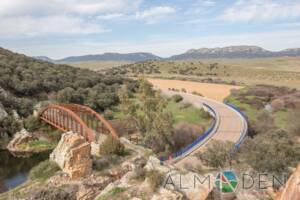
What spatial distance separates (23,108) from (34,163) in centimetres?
1384

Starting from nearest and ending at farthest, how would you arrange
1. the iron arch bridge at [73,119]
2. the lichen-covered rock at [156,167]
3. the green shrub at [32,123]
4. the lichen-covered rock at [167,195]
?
the lichen-covered rock at [167,195]
the lichen-covered rock at [156,167]
the iron arch bridge at [73,119]
the green shrub at [32,123]

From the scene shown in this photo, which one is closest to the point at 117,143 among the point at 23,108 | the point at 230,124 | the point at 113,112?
the point at 230,124

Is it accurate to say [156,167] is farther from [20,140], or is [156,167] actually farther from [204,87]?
[204,87]

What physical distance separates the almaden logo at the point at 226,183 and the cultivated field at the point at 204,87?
4664cm

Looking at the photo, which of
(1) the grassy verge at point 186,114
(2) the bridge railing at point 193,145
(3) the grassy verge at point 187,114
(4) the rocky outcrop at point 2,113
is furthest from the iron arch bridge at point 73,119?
(3) the grassy verge at point 187,114

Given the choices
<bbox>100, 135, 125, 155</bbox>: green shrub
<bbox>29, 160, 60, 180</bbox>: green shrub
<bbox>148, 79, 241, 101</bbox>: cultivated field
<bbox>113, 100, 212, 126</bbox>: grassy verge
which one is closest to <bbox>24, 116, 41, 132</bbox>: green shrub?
<bbox>113, 100, 212, 126</bbox>: grassy verge

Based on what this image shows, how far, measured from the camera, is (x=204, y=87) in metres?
75.4

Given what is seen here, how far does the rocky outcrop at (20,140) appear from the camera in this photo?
37000 millimetres

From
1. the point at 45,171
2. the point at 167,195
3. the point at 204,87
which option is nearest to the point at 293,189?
the point at 167,195

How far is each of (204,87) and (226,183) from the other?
62658mm

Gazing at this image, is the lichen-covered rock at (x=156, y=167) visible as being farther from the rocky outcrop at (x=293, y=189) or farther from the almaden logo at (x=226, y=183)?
the rocky outcrop at (x=293, y=189)

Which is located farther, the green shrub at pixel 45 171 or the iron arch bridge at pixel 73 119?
the iron arch bridge at pixel 73 119

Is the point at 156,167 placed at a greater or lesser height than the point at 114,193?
greater

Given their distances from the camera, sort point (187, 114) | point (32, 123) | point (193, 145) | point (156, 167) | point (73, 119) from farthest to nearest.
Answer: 1. point (187, 114)
2. point (32, 123)
3. point (73, 119)
4. point (193, 145)
5. point (156, 167)
